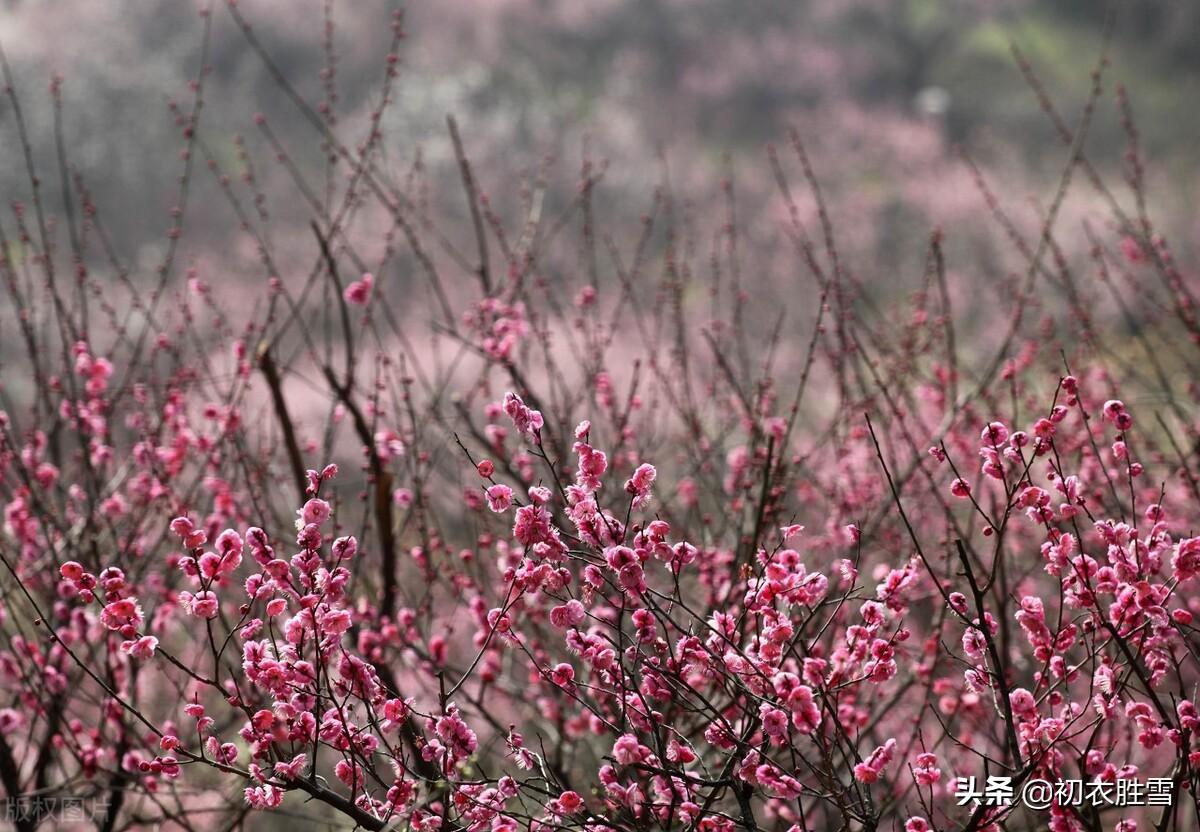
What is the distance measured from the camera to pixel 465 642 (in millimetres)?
14469

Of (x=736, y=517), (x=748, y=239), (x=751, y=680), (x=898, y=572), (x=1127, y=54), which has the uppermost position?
→ (x=1127, y=54)

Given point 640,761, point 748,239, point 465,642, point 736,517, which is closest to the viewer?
point 640,761

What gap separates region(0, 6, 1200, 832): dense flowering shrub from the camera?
8.83ft

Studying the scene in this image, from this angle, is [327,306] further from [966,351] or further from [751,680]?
[966,351]

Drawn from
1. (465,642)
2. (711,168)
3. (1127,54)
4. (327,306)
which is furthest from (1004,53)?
(327,306)

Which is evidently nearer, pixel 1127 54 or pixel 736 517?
pixel 736 517

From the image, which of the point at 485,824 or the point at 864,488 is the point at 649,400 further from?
the point at 485,824

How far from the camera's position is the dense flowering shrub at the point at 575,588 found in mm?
2691

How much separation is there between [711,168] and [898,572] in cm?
3265

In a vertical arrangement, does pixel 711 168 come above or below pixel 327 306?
above

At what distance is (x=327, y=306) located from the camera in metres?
5.32

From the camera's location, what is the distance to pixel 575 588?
6062mm

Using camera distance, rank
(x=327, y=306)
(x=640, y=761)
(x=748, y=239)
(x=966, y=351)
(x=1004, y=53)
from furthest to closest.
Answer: (x=1004, y=53) → (x=748, y=239) → (x=966, y=351) → (x=327, y=306) → (x=640, y=761)

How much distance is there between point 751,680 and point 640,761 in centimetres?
38
